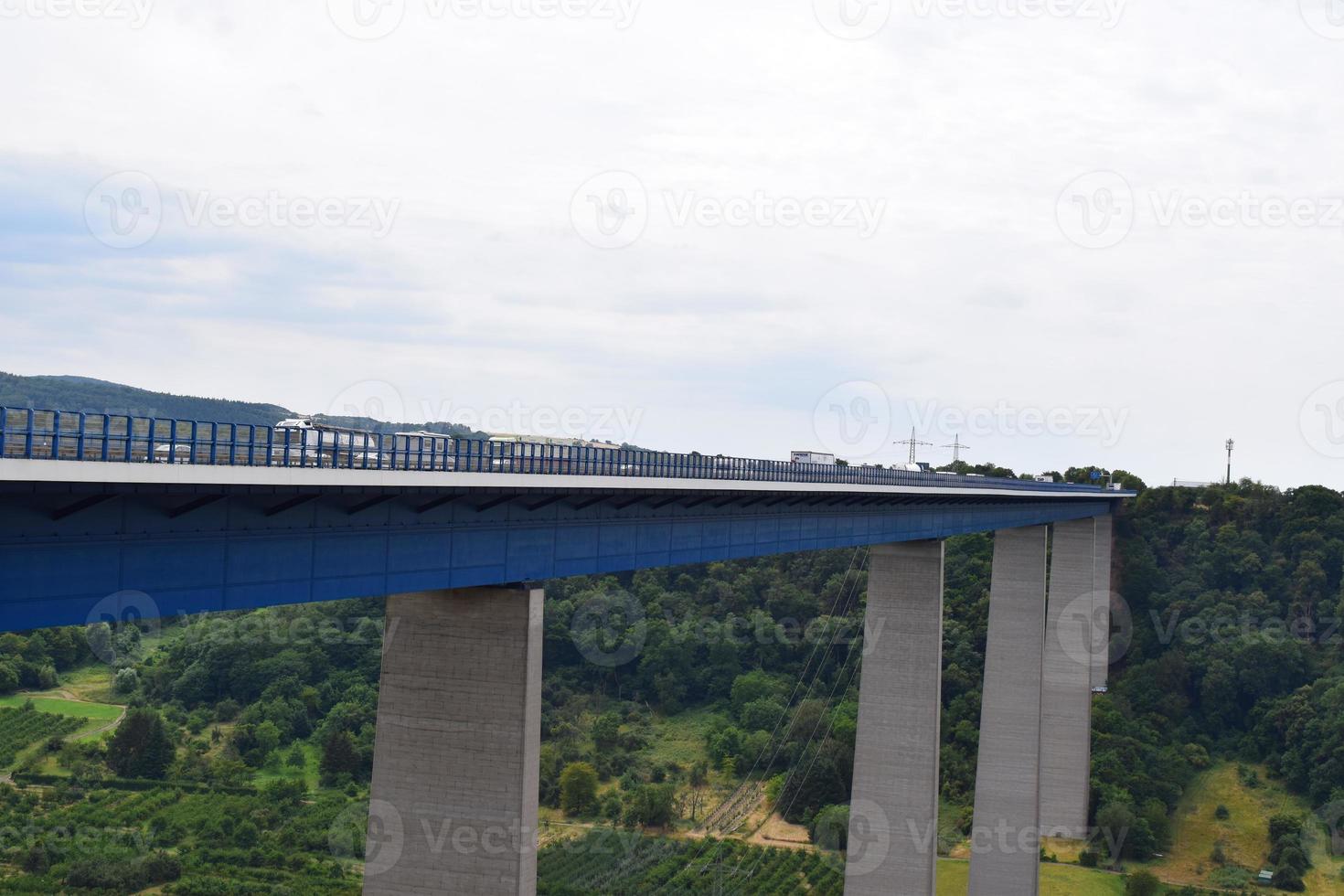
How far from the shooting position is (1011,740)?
164ft

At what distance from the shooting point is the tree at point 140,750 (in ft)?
201

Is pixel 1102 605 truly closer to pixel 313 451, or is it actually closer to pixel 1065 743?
pixel 1065 743

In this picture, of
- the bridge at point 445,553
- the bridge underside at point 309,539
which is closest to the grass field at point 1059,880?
the bridge at point 445,553

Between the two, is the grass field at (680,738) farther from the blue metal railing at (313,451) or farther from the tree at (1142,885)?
the blue metal railing at (313,451)

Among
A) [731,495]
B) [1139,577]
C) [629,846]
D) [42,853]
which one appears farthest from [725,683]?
[731,495]

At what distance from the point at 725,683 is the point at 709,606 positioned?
6843mm

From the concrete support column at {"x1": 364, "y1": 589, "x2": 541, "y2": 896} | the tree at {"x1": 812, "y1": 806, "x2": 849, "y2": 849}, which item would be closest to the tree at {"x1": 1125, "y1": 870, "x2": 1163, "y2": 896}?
the tree at {"x1": 812, "y1": 806, "x2": 849, "y2": 849}

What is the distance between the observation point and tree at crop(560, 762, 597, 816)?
61.5m

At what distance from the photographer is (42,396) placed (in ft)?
190

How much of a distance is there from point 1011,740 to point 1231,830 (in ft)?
51.6

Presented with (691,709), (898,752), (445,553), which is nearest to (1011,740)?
(898,752)

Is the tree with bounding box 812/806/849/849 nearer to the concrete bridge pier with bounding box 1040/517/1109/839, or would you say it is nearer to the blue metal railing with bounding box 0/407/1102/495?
the concrete bridge pier with bounding box 1040/517/1109/839

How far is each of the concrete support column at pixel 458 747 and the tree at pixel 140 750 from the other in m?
47.0

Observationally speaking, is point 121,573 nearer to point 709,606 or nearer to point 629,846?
point 629,846
